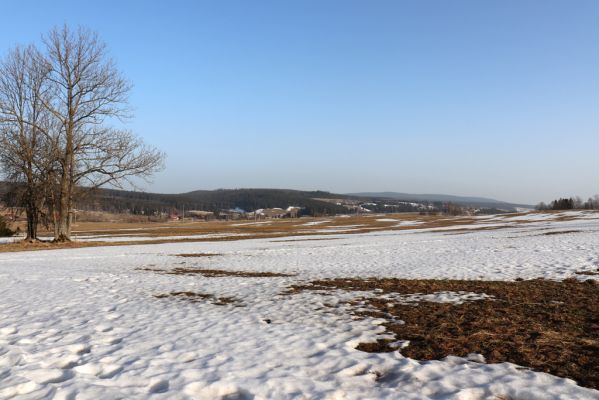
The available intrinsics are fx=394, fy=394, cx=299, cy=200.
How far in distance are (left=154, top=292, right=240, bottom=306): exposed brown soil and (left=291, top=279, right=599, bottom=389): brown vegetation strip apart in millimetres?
3211

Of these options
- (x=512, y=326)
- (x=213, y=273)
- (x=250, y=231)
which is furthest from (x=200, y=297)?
(x=250, y=231)

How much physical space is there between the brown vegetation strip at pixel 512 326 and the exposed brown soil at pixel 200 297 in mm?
3211

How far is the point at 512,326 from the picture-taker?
6574 mm

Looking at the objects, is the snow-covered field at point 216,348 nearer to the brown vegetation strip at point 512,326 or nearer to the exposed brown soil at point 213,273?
the brown vegetation strip at point 512,326

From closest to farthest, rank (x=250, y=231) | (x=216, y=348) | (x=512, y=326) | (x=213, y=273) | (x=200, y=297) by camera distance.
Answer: (x=216, y=348) → (x=512, y=326) → (x=200, y=297) → (x=213, y=273) → (x=250, y=231)

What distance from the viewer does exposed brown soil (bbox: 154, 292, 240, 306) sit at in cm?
939

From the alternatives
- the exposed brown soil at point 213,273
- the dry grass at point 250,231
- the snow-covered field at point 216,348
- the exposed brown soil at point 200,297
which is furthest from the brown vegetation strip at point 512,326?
the dry grass at point 250,231

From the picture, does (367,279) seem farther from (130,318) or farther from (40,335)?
(40,335)

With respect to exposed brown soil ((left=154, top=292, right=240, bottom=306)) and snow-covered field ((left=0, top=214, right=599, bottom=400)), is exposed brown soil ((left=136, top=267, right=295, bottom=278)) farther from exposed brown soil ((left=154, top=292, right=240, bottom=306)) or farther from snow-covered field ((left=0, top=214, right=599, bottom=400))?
exposed brown soil ((left=154, top=292, right=240, bottom=306))

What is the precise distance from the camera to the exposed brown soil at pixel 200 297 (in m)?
9.39

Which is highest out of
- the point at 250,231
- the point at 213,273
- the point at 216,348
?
the point at 216,348

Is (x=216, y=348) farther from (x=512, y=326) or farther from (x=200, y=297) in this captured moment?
(x=512, y=326)

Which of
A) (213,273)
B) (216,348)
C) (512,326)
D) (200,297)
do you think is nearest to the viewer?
(216,348)

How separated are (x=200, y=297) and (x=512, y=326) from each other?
699 cm
